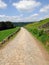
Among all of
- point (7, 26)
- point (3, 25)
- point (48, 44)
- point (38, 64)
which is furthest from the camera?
point (7, 26)

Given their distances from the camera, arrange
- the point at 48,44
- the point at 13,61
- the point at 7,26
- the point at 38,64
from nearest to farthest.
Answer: the point at 38,64, the point at 13,61, the point at 48,44, the point at 7,26

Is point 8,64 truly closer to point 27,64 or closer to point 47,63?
point 27,64

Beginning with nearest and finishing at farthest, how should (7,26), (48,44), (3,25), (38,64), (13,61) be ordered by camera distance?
(38,64)
(13,61)
(48,44)
(3,25)
(7,26)

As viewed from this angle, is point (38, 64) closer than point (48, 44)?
Yes

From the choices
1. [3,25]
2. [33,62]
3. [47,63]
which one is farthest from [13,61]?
[3,25]

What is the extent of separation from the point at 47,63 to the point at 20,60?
2075 mm

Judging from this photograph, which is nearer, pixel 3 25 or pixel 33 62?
pixel 33 62

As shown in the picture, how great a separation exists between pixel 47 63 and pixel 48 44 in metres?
8.39

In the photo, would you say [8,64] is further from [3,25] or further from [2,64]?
[3,25]

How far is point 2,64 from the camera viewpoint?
12.6 meters

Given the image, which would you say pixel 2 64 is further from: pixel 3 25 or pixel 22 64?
pixel 3 25

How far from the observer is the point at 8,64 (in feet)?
41.0

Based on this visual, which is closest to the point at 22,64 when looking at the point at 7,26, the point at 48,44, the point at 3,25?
the point at 48,44

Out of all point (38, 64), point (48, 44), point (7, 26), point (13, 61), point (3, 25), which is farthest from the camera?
point (7, 26)
